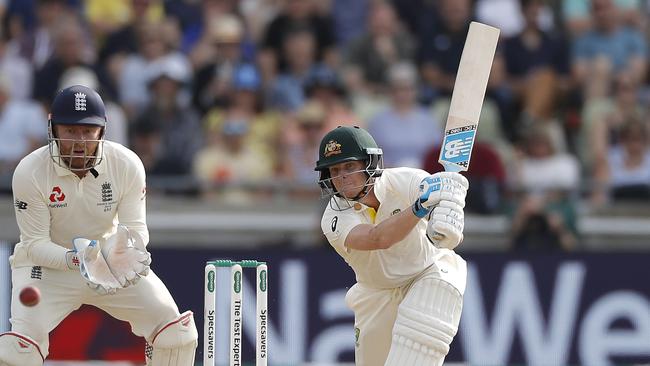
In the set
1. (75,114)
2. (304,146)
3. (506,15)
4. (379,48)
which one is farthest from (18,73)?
(75,114)

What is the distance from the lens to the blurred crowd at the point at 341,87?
9.63 m

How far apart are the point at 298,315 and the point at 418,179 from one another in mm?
3212

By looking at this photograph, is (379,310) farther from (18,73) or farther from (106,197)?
(18,73)

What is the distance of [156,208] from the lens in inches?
373

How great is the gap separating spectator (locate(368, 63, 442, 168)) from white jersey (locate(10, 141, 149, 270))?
3.76 m

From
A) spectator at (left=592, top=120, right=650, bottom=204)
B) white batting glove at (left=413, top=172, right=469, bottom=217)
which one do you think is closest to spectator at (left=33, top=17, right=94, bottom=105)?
spectator at (left=592, top=120, right=650, bottom=204)

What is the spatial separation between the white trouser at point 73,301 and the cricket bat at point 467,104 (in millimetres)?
1433

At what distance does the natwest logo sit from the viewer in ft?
A: 20.0

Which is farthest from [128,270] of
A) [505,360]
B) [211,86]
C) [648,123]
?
[648,123]

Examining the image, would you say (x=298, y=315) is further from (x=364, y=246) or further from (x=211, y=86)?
(x=364, y=246)

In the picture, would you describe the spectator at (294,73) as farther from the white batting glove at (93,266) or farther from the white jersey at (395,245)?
the white batting glove at (93,266)

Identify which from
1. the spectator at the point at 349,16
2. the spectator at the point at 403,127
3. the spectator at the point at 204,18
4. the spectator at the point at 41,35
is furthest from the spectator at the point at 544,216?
the spectator at the point at 41,35

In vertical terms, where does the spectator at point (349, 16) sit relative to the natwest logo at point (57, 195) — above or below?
above

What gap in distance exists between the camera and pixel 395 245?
19.9 ft
